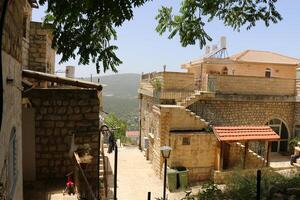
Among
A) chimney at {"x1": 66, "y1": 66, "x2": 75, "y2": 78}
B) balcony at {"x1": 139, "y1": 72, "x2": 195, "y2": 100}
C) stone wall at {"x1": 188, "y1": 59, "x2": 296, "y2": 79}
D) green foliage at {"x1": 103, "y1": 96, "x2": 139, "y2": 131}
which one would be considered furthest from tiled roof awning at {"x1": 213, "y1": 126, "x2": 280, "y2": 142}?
green foliage at {"x1": 103, "y1": 96, "x2": 139, "y2": 131}

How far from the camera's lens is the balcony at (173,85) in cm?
1878

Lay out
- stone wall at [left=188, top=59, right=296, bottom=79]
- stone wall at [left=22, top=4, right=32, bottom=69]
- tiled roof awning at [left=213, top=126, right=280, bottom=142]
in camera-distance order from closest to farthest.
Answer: stone wall at [left=22, top=4, right=32, bottom=69] → tiled roof awning at [left=213, top=126, right=280, bottom=142] → stone wall at [left=188, top=59, right=296, bottom=79]

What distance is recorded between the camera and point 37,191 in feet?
26.8

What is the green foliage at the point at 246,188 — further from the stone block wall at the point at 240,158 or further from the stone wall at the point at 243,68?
the stone wall at the point at 243,68

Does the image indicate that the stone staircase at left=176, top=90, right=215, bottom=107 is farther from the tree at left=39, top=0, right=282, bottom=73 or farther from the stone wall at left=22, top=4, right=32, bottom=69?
the tree at left=39, top=0, right=282, bottom=73

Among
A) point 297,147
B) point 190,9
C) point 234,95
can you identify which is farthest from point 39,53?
point 297,147

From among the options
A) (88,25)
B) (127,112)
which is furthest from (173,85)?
(127,112)

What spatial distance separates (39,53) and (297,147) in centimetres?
1486

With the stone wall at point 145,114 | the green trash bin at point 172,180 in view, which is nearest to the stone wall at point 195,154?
the green trash bin at point 172,180

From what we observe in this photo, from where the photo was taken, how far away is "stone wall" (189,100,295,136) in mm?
18125

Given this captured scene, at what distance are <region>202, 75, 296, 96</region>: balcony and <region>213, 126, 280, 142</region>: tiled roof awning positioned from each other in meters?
2.69

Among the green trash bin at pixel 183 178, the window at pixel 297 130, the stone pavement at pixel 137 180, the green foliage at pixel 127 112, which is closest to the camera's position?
the stone pavement at pixel 137 180

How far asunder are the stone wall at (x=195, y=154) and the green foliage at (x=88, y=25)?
10905 millimetres

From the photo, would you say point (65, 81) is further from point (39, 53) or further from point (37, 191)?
point (39, 53)
